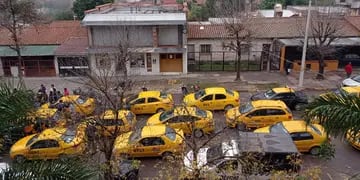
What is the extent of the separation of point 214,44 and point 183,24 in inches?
154

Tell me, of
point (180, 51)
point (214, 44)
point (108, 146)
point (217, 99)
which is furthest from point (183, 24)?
point (108, 146)

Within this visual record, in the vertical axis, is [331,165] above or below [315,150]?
below

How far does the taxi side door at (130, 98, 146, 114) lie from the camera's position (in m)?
20.8

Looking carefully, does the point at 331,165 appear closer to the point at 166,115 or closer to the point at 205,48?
the point at 166,115

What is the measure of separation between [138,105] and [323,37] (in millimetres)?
14794

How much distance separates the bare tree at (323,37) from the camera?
26219mm

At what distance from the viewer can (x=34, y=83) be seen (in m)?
28.3

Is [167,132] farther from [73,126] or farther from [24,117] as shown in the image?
[24,117]

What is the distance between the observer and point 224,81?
2766 centimetres

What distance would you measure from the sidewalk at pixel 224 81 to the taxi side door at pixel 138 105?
15.1 feet

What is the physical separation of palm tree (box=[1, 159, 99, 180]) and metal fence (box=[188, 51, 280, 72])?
2584 centimetres

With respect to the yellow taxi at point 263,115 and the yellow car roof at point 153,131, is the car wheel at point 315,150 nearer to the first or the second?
the yellow taxi at point 263,115

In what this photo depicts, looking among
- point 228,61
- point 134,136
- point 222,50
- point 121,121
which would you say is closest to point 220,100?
point 134,136

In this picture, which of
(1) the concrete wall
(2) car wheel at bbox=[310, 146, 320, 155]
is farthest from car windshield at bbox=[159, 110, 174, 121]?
(1) the concrete wall
